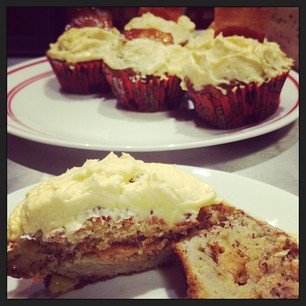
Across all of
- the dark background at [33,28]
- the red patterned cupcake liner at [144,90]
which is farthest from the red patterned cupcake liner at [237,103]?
the dark background at [33,28]

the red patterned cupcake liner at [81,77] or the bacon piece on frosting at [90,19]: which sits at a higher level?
the bacon piece on frosting at [90,19]

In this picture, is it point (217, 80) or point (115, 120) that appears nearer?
point (217, 80)

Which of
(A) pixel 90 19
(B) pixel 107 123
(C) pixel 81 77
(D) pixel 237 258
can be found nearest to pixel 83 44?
(C) pixel 81 77

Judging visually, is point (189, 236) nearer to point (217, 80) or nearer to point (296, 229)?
point (296, 229)

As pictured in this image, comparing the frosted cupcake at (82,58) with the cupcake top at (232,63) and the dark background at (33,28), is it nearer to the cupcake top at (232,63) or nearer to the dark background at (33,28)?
the cupcake top at (232,63)

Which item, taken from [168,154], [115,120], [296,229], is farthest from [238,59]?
[296,229]

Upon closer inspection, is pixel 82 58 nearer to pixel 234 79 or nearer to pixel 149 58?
pixel 149 58

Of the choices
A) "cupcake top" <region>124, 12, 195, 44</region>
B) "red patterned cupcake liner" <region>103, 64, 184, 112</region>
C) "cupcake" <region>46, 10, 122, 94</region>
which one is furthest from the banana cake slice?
"cupcake top" <region>124, 12, 195, 44</region>
